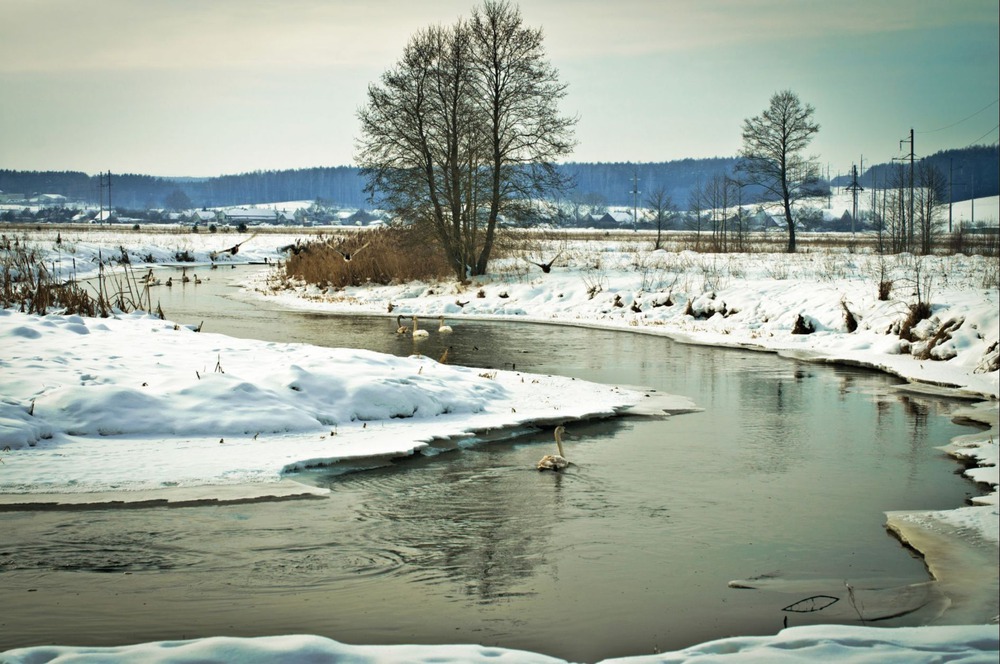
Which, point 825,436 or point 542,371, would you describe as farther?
point 542,371

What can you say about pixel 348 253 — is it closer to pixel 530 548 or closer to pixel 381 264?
pixel 381 264

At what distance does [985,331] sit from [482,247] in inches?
863

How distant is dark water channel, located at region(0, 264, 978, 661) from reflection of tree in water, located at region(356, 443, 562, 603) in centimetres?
3

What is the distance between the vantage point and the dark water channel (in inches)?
239

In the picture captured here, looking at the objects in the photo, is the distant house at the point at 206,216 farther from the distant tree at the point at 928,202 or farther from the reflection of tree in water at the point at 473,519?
the reflection of tree in water at the point at 473,519

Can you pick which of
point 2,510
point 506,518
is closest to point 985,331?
point 506,518

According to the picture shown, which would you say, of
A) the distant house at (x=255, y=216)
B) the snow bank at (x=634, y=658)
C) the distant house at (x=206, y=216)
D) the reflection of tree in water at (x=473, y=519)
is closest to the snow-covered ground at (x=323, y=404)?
the snow bank at (x=634, y=658)

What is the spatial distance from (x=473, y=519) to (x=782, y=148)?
47.3 meters

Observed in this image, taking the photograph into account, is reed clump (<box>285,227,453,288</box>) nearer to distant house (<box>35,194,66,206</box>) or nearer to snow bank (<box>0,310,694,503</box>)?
snow bank (<box>0,310,694,503</box>)

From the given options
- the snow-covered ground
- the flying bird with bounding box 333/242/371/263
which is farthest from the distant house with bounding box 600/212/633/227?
the snow-covered ground

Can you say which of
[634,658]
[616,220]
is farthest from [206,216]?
[634,658]

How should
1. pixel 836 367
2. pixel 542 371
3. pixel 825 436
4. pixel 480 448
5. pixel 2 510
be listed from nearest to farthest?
pixel 2 510
pixel 480 448
pixel 825 436
pixel 542 371
pixel 836 367

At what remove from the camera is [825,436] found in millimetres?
12070

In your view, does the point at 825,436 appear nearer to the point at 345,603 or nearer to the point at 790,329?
the point at 345,603
